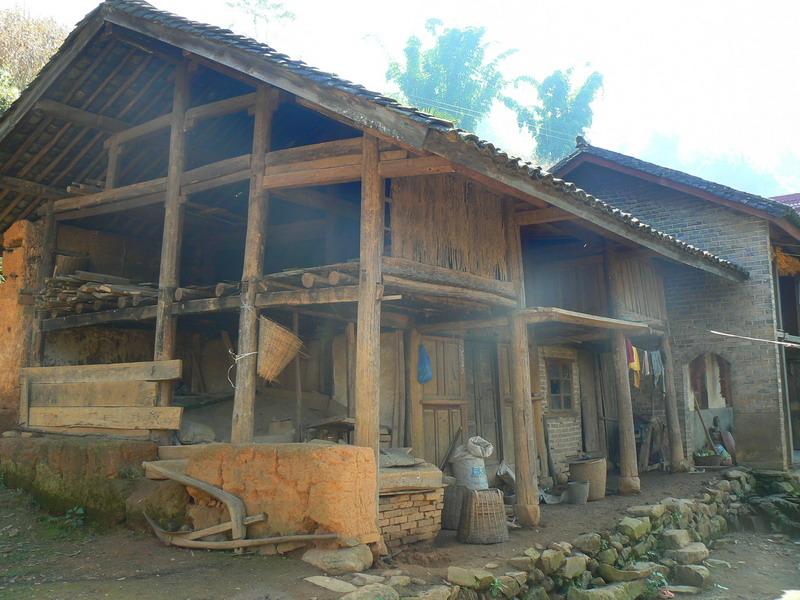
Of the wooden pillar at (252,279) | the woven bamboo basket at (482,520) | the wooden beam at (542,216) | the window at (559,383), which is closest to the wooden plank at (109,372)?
the wooden pillar at (252,279)

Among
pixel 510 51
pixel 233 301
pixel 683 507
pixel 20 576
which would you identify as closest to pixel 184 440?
pixel 233 301

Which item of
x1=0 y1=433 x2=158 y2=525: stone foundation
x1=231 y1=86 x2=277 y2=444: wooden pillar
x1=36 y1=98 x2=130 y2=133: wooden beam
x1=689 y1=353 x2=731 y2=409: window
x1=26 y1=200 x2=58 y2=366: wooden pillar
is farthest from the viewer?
x1=689 y1=353 x2=731 y2=409: window

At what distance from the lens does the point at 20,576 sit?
18.4 ft

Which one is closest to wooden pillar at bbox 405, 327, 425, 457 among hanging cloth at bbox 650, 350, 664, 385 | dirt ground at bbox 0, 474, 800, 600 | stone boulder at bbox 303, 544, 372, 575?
dirt ground at bbox 0, 474, 800, 600

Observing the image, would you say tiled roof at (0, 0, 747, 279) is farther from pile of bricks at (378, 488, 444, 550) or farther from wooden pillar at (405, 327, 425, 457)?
pile of bricks at (378, 488, 444, 550)

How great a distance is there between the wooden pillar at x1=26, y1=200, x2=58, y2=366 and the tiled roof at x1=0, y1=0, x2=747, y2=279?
1.68 meters

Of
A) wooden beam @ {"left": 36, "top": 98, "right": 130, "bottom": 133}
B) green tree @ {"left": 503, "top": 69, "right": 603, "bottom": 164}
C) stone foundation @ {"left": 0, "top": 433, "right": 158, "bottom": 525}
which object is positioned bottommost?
stone foundation @ {"left": 0, "top": 433, "right": 158, "bottom": 525}

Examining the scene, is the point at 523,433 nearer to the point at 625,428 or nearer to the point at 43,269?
the point at 625,428

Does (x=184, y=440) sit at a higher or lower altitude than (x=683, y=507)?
higher

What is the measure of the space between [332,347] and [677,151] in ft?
288

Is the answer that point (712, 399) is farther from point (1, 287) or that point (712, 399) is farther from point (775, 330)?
point (1, 287)

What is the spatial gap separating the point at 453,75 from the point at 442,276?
30.5 metres

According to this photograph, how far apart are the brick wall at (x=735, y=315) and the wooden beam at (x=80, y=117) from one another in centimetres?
1056

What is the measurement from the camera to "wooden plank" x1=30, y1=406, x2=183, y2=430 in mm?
7570
